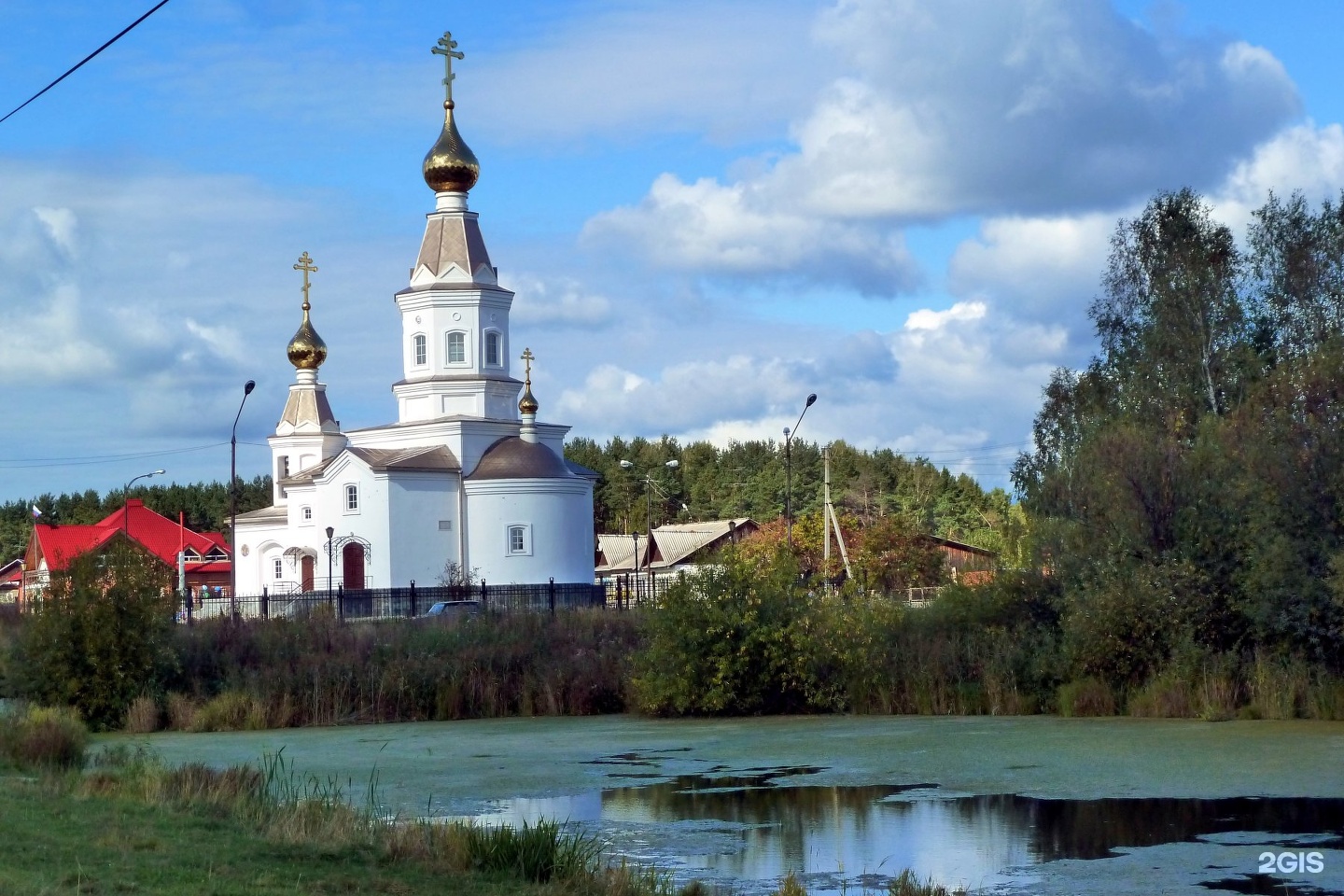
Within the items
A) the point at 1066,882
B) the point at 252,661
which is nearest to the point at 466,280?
the point at 252,661

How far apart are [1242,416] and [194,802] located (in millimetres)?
18071

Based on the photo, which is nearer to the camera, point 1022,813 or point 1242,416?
point 1022,813

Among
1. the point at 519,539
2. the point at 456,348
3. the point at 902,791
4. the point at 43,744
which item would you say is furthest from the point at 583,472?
the point at 902,791

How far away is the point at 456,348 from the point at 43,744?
41.1m

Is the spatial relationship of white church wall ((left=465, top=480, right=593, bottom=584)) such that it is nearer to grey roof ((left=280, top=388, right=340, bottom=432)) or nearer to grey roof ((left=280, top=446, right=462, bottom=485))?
grey roof ((left=280, top=446, right=462, bottom=485))

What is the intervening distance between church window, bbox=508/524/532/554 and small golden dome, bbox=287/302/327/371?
1963cm

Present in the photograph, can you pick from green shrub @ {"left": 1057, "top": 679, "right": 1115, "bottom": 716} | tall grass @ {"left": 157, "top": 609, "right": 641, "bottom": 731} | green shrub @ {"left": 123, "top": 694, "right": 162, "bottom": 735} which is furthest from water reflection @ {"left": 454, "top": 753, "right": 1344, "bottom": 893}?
green shrub @ {"left": 123, "top": 694, "right": 162, "bottom": 735}

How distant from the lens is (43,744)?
1709cm

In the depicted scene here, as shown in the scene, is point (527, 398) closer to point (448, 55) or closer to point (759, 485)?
point (448, 55)

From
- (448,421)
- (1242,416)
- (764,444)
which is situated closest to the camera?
(1242,416)

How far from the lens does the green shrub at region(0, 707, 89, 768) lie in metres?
16.8

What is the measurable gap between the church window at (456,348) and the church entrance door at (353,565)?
295 inches

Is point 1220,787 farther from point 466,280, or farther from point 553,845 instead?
point 466,280

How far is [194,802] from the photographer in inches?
527
